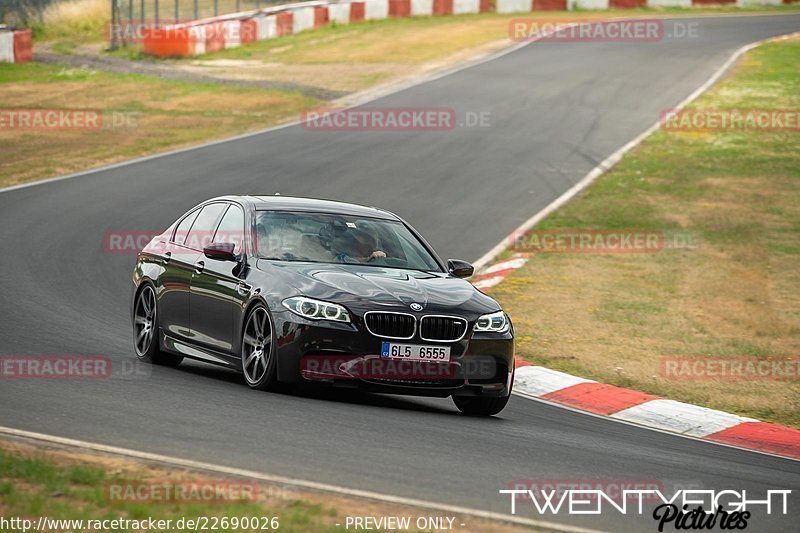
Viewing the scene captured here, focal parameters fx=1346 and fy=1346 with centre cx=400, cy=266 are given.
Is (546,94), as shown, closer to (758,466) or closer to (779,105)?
(779,105)

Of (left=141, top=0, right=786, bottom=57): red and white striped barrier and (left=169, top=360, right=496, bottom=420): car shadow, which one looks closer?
(left=169, top=360, right=496, bottom=420): car shadow

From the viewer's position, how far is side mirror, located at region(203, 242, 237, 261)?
1037cm

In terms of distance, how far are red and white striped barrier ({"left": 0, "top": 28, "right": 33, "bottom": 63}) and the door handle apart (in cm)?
3143

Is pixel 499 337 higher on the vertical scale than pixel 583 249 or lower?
higher

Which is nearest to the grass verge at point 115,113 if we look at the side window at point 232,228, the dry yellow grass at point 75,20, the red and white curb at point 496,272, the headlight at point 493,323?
the dry yellow grass at point 75,20

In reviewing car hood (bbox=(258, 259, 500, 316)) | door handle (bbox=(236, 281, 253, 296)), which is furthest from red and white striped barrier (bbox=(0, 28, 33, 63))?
car hood (bbox=(258, 259, 500, 316))

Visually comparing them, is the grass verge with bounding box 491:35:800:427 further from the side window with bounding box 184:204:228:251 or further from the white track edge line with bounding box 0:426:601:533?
the white track edge line with bounding box 0:426:601:533

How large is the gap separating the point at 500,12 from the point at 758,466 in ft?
149

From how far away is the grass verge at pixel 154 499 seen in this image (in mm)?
6016

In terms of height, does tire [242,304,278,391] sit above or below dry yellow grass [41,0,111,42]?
below

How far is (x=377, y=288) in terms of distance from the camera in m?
9.73

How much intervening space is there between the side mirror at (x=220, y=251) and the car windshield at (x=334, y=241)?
0.22 m

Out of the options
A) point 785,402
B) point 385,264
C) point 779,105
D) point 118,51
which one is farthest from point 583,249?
point 118,51

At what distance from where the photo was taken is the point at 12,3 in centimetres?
4659
